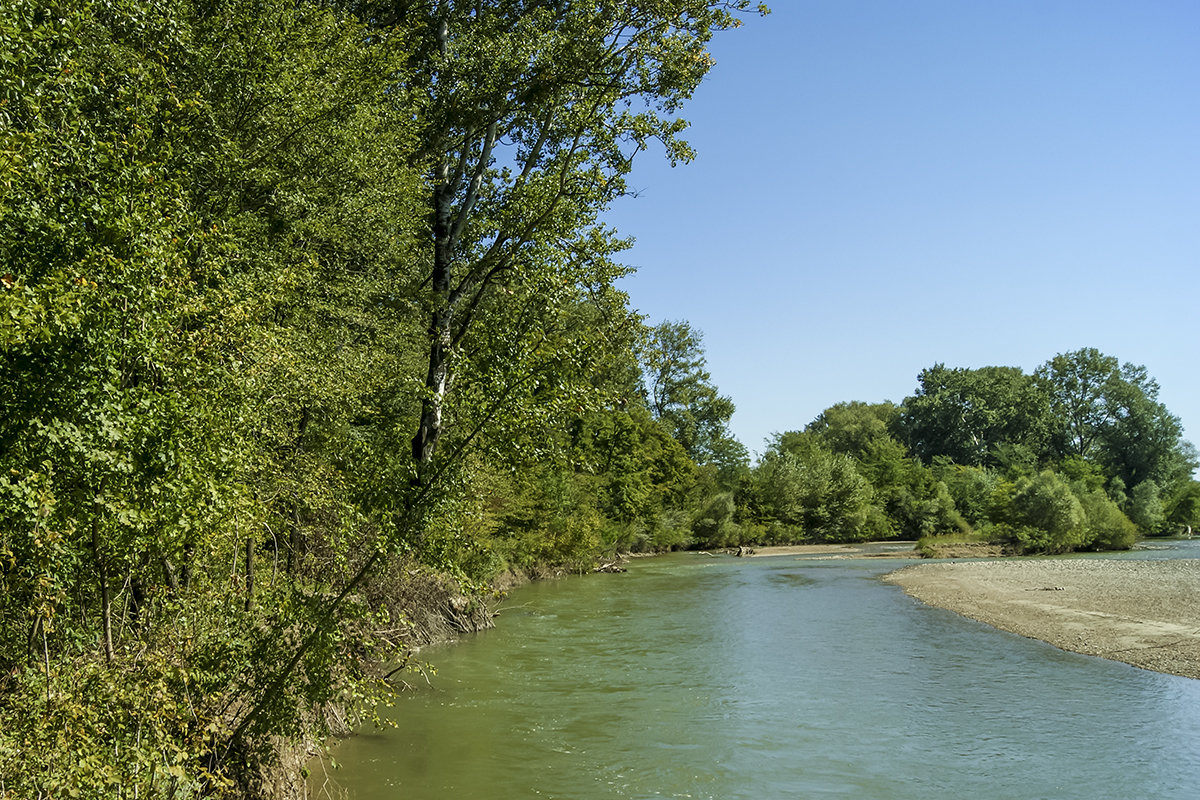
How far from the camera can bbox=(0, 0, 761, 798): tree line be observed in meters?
5.64

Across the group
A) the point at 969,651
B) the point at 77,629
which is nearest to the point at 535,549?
the point at 969,651

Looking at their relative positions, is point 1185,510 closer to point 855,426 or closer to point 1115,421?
point 1115,421

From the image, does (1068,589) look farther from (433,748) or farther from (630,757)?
(433,748)

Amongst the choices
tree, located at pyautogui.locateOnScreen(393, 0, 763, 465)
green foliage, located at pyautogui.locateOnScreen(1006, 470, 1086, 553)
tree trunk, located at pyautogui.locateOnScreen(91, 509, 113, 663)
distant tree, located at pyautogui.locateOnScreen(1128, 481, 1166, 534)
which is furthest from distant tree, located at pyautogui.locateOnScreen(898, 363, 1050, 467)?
tree trunk, located at pyautogui.locateOnScreen(91, 509, 113, 663)

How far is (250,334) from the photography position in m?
7.47

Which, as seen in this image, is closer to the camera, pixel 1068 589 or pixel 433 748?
pixel 433 748

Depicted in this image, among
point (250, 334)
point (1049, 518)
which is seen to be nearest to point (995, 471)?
point (1049, 518)

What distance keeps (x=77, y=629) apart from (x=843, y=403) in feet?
406

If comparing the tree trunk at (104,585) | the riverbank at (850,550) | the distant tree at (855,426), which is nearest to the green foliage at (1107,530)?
the riverbank at (850,550)

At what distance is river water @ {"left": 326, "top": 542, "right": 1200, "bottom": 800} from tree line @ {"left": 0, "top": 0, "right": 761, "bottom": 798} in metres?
2.14

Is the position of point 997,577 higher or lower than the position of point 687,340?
lower

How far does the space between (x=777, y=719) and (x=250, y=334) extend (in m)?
10.3

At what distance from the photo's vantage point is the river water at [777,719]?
417 inches

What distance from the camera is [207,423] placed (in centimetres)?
645
